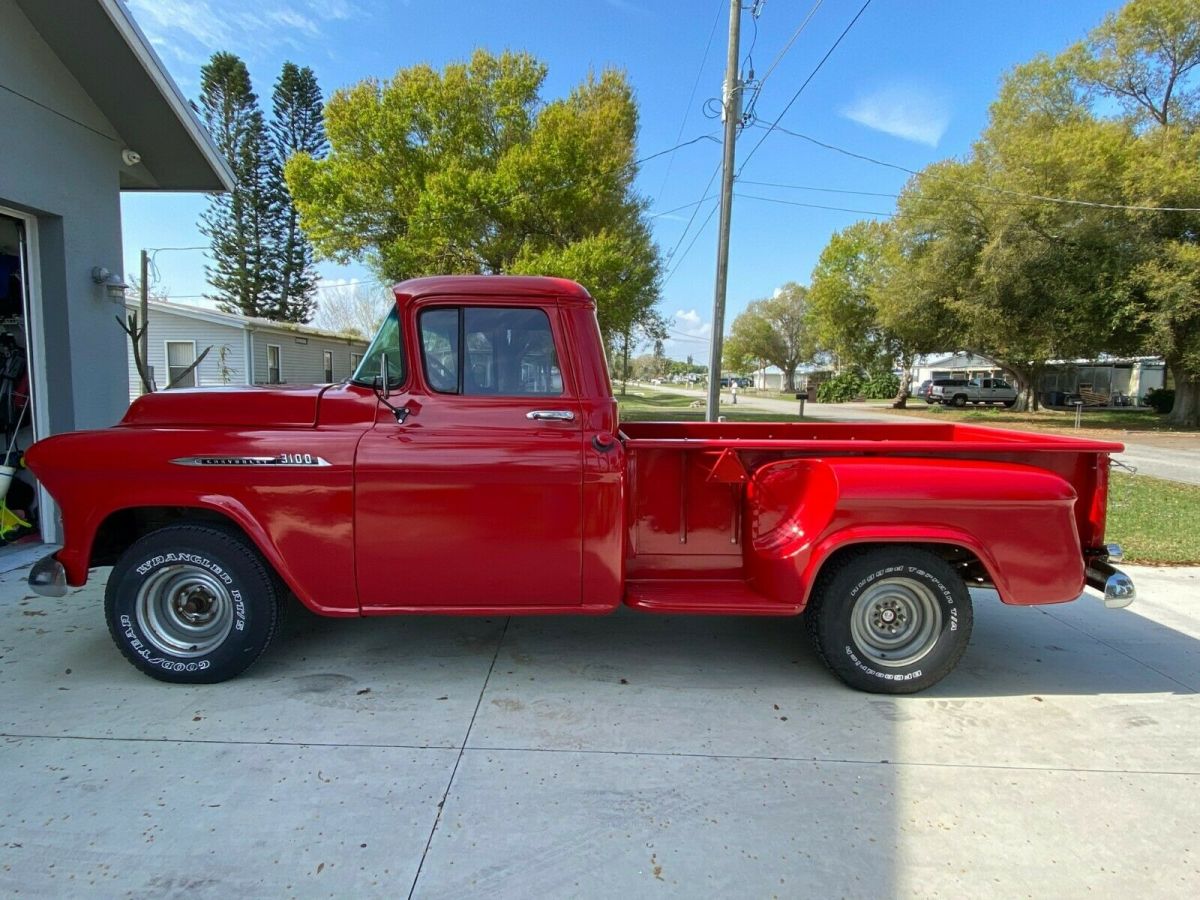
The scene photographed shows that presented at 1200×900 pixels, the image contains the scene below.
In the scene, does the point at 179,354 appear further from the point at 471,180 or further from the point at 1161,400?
the point at 1161,400

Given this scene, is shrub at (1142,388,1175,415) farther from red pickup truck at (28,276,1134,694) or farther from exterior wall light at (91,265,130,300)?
exterior wall light at (91,265,130,300)

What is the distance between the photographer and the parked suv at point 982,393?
4128 centimetres

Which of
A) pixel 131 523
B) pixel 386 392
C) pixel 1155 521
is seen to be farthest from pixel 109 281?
pixel 1155 521

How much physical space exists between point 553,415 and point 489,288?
2.51 ft

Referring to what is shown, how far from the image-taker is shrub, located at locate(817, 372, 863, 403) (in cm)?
5072

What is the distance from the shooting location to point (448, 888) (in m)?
2.27

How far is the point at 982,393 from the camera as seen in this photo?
4144cm

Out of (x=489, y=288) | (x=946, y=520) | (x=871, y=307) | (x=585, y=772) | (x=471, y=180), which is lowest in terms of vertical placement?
(x=585, y=772)

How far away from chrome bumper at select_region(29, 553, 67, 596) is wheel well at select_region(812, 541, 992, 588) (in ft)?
13.2

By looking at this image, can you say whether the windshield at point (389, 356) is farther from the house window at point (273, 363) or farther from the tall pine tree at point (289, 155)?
the tall pine tree at point (289, 155)

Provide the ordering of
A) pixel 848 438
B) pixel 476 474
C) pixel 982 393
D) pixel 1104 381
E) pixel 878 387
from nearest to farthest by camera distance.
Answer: pixel 476 474
pixel 848 438
pixel 982 393
pixel 1104 381
pixel 878 387

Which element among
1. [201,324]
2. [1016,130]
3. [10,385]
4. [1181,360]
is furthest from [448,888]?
[1016,130]

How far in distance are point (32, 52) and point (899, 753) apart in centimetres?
825

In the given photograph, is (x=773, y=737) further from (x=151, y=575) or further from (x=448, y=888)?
(x=151, y=575)
